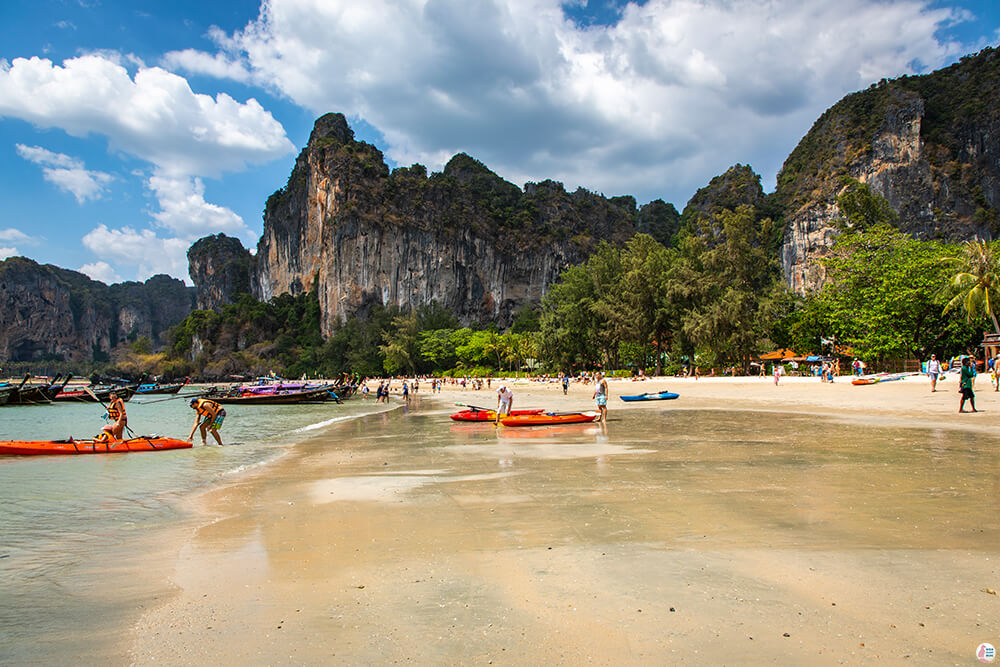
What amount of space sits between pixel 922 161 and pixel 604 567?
326 ft

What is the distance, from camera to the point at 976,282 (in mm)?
29328

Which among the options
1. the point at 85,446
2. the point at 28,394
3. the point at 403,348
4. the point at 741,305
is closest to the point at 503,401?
the point at 85,446

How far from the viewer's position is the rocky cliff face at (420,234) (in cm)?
10775

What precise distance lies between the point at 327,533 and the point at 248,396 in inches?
1606

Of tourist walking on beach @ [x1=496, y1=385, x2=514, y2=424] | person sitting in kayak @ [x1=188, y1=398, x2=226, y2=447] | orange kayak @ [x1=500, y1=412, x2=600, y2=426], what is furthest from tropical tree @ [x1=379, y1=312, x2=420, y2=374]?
orange kayak @ [x1=500, y1=412, x2=600, y2=426]

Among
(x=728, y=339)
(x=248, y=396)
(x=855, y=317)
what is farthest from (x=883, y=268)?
(x=248, y=396)

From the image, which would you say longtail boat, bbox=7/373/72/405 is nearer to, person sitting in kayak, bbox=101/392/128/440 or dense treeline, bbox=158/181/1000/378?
person sitting in kayak, bbox=101/392/128/440

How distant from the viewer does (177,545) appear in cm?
592

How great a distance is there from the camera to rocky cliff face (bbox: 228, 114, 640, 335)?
354 feet

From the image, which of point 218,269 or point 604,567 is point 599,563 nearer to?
point 604,567

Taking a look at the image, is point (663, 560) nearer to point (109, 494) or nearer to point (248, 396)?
point (109, 494)

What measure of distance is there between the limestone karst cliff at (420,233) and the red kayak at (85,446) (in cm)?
9427

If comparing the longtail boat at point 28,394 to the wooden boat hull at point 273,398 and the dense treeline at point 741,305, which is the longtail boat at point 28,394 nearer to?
the wooden boat hull at point 273,398

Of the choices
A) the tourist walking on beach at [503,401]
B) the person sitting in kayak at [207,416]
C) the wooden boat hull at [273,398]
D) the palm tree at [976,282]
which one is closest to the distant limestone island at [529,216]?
the palm tree at [976,282]
